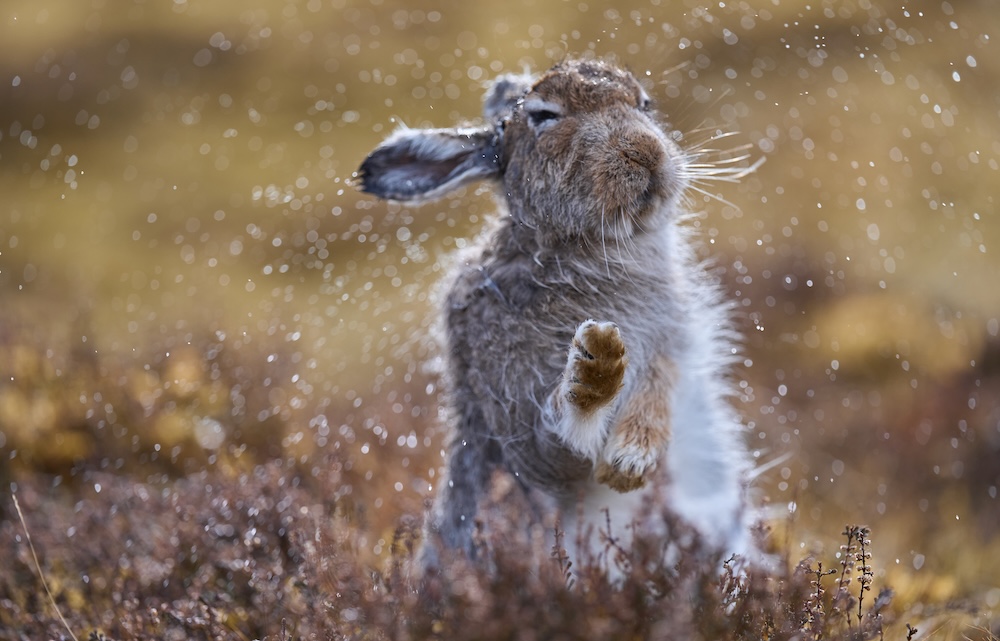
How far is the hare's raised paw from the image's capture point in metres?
3.76

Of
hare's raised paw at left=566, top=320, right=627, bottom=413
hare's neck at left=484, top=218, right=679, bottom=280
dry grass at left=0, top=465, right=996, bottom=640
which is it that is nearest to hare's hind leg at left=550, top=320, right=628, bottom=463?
hare's raised paw at left=566, top=320, right=627, bottom=413

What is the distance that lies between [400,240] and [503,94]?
629 cm

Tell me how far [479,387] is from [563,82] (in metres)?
1.33

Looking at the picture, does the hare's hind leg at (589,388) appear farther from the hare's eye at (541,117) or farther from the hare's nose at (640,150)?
the hare's eye at (541,117)

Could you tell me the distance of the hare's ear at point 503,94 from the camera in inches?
187

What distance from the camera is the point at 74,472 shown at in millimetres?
7160

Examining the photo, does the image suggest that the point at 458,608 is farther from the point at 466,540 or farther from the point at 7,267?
the point at 7,267

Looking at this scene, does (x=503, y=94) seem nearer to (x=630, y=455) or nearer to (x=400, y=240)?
(x=630, y=455)

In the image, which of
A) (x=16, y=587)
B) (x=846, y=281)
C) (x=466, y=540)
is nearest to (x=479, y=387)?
(x=466, y=540)

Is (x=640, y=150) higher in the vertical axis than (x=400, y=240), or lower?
higher

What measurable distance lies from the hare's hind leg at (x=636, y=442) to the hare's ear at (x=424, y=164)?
117 cm

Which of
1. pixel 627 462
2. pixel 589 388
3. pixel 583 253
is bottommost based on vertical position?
pixel 627 462

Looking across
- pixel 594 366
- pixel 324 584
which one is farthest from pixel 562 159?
pixel 324 584

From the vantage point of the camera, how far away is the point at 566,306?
441 cm
